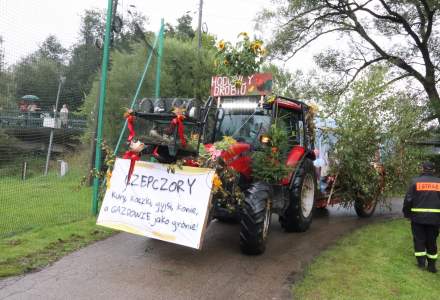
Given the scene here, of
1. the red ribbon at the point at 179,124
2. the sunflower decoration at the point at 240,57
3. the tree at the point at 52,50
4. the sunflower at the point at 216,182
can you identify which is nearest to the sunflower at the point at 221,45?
the sunflower decoration at the point at 240,57

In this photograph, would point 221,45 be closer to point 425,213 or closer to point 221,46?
point 221,46

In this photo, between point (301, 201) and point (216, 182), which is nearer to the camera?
point (216, 182)

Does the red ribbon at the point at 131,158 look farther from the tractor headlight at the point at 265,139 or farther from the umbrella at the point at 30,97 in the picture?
the umbrella at the point at 30,97

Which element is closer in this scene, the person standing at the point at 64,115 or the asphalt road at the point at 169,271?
the asphalt road at the point at 169,271

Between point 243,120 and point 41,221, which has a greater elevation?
point 243,120

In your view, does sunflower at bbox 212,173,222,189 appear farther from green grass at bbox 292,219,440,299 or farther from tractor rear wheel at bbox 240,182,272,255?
green grass at bbox 292,219,440,299

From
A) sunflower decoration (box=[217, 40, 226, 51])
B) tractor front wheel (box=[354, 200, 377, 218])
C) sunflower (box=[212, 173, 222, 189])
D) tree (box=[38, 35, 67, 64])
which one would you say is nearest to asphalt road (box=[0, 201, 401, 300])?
sunflower (box=[212, 173, 222, 189])

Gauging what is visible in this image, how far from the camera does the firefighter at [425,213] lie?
5792 millimetres

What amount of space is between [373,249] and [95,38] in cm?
633

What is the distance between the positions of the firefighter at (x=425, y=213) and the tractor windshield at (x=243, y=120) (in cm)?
222

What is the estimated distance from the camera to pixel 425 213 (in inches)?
229

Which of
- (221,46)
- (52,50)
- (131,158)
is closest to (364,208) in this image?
(221,46)

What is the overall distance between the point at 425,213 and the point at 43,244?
5.10 metres

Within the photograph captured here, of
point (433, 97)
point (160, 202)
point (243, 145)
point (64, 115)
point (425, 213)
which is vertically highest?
point (433, 97)
